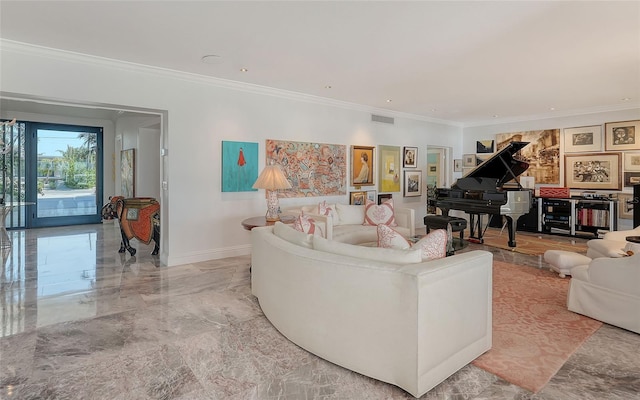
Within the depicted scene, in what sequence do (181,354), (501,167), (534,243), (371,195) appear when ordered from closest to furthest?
(181,354), (501,167), (534,243), (371,195)

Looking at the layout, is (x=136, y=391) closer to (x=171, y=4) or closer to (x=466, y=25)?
(x=171, y=4)

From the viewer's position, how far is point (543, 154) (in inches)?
324

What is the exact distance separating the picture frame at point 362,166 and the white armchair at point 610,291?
14.3ft

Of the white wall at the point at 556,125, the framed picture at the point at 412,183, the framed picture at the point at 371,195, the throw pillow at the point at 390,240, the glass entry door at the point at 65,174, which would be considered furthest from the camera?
the glass entry door at the point at 65,174

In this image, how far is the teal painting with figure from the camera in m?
5.54

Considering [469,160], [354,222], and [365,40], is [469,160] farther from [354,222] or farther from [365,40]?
[365,40]

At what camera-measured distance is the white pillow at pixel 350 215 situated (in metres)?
5.86

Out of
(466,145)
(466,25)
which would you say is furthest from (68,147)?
(466,145)

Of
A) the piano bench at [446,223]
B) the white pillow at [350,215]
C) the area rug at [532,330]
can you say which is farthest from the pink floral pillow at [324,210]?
the area rug at [532,330]

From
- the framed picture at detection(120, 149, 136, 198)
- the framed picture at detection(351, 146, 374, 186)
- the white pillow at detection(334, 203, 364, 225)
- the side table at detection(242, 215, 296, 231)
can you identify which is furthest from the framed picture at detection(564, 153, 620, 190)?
the framed picture at detection(120, 149, 136, 198)

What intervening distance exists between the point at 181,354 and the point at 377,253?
165 cm

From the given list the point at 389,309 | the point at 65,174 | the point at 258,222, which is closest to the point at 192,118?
the point at 258,222

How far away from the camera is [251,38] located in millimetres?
3684

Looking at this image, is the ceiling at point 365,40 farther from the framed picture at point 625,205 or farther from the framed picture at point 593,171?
the framed picture at point 625,205
